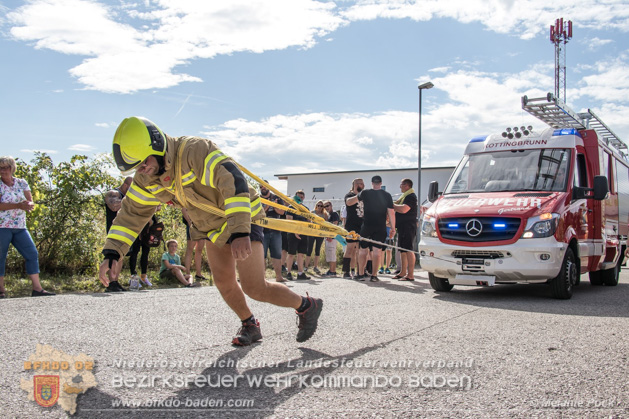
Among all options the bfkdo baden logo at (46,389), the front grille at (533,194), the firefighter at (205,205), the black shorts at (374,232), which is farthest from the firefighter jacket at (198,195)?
the black shorts at (374,232)

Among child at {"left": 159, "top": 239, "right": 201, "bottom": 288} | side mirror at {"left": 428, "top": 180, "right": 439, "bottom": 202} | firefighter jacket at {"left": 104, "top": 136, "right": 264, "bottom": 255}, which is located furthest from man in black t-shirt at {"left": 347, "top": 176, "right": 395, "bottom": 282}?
firefighter jacket at {"left": 104, "top": 136, "right": 264, "bottom": 255}

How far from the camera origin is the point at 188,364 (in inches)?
154

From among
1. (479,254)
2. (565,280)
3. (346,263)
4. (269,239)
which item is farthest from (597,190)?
(269,239)

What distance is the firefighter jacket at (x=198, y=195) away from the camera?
3830mm

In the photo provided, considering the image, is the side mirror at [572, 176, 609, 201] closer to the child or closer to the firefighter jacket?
the firefighter jacket

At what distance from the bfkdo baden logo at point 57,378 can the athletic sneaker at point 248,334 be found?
1129 millimetres

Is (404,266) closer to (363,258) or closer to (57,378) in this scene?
(363,258)

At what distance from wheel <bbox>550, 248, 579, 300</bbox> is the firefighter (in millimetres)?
4857

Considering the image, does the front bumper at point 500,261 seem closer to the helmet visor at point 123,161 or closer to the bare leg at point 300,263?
the bare leg at point 300,263

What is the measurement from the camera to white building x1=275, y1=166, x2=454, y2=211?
48.4 metres

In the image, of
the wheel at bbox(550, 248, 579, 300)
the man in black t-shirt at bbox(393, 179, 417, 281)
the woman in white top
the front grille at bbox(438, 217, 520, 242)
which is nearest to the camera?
the woman in white top

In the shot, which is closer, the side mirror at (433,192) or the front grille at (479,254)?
the front grille at (479,254)

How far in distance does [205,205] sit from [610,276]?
1012 centimetres

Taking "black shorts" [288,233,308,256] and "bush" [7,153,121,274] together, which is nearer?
"bush" [7,153,121,274]
